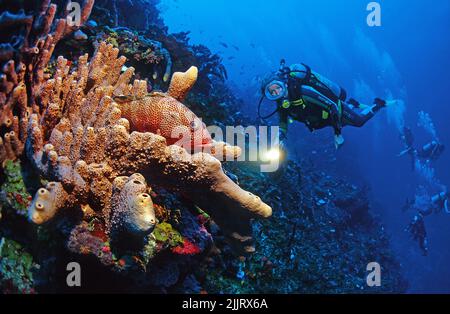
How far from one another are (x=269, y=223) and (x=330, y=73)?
277 ft

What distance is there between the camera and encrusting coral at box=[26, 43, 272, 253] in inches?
82.9

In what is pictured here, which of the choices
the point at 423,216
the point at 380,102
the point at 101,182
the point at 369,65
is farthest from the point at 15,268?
the point at 369,65

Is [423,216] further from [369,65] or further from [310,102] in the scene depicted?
[369,65]

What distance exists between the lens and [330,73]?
3236 inches

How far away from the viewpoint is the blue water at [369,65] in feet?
80.1

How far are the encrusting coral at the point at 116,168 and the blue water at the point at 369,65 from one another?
16.1 metres

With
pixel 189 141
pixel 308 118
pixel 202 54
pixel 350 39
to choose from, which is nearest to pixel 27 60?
pixel 189 141

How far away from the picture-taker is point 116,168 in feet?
8.04

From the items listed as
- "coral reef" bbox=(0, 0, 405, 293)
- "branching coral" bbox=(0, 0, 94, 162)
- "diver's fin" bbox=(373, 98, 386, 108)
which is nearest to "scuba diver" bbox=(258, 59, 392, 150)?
"coral reef" bbox=(0, 0, 405, 293)

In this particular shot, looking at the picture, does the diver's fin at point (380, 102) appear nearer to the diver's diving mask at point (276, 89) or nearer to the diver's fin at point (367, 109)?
the diver's fin at point (367, 109)

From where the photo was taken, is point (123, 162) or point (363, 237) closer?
point (123, 162)

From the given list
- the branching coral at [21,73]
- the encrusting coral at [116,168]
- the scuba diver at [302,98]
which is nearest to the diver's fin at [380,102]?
the scuba diver at [302,98]

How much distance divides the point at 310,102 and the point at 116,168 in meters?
4.04
